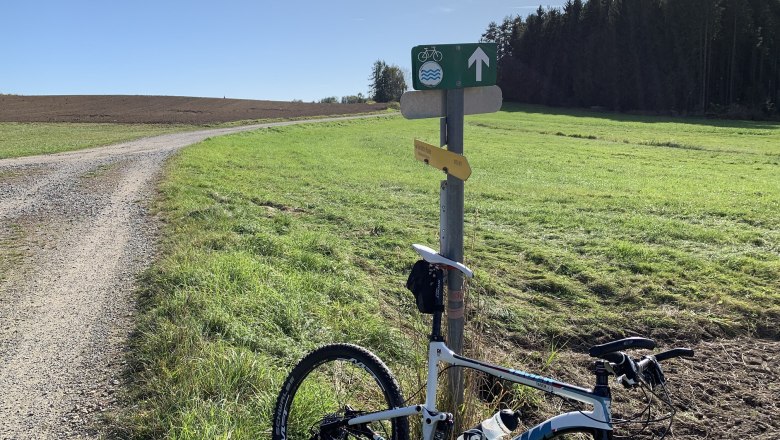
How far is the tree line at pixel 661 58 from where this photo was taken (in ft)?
217

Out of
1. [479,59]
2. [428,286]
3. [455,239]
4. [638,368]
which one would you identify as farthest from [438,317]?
[479,59]

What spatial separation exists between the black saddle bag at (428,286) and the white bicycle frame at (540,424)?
0.19m

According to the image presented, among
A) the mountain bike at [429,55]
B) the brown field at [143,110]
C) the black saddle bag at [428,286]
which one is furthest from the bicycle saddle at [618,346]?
the brown field at [143,110]

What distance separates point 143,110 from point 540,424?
220 feet

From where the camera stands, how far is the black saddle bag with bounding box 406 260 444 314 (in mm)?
2902

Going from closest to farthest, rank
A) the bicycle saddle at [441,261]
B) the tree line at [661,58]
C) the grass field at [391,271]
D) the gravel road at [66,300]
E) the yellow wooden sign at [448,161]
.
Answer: the bicycle saddle at [441,261], the yellow wooden sign at [448,161], the gravel road at [66,300], the grass field at [391,271], the tree line at [661,58]

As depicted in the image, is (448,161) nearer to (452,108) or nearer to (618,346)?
(452,108)

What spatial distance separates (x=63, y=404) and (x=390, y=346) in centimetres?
238

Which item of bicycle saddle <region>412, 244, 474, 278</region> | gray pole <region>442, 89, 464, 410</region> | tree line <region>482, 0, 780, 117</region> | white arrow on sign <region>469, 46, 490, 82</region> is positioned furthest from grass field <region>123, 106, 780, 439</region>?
tree line <region>482, 0, 780, 117</region>

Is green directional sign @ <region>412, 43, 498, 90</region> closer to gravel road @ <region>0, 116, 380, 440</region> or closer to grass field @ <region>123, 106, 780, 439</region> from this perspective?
grass field @ <region>123, 106, 780, 439</region>

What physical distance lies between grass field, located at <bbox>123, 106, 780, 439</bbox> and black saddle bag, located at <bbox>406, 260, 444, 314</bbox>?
35.9 inches

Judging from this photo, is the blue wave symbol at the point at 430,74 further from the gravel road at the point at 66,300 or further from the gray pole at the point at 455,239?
the gravel road at the point at 66,300

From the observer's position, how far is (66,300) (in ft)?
18.8

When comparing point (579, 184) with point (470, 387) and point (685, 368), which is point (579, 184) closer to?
point (685, 368)
